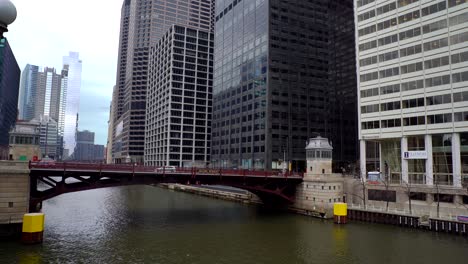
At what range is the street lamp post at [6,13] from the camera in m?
23.1

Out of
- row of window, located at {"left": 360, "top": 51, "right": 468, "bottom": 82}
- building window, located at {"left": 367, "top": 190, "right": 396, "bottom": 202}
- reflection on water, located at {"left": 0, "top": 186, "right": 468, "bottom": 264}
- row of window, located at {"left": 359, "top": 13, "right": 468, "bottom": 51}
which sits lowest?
reflection on water, located at {"left": 0, "top": 186, "right": 468, "bottom": 264}

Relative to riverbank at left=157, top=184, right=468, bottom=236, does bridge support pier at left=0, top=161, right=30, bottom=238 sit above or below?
above

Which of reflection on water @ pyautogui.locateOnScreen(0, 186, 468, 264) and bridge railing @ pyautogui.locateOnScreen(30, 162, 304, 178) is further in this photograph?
bridge railing @ pyautogui.locateOnScreen(30, 162, 304, 178)

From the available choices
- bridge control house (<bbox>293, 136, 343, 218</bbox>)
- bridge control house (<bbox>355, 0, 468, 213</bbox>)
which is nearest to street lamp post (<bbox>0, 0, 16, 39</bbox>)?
bridge control house (<bbox>293, 136, 343, 218</bbox>)

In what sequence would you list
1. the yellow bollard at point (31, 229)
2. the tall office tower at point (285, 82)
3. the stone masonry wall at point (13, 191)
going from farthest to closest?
the tall office tower at point (285, 82) < the stone masonry wall at point (13, 191) < the yellow bollard at point (31, 229)

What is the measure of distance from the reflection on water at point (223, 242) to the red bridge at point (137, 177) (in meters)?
6.19

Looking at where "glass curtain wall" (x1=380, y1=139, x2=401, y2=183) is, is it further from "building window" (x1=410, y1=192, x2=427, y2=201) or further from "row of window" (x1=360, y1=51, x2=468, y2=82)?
"row of window" (x1=360, y1=51, x2=468, y2=82)

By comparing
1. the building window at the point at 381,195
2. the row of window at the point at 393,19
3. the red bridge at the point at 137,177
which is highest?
the row of window at the point at 393,19

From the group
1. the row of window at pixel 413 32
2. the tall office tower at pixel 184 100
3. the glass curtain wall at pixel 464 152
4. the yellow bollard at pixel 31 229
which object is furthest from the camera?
the tall office tower at pixel 184 100

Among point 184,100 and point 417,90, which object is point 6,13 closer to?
point 417,90

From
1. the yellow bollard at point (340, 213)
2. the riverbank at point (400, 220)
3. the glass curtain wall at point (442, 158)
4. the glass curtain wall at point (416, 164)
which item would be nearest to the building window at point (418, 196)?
the glass curtain wall at point (442, 158)

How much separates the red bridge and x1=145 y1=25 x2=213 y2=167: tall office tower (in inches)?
3790

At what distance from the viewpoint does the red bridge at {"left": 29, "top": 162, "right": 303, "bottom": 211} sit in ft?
167

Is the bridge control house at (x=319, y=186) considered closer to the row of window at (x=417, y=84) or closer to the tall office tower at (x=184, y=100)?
the row of window at (x=417, y=84)
